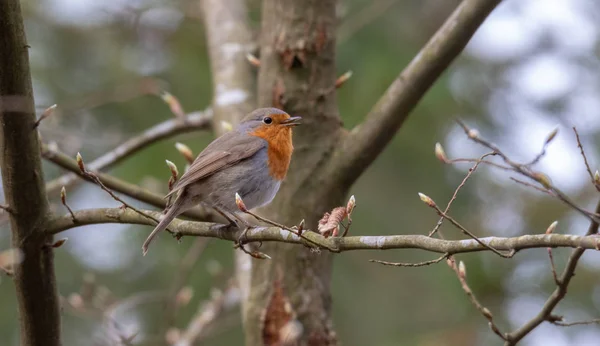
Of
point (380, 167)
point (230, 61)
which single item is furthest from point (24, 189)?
point (380, 167)

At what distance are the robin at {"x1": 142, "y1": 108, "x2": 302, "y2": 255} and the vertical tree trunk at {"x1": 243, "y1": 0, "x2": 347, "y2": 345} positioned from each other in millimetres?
94

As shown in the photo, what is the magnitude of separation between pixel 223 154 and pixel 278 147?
312mm

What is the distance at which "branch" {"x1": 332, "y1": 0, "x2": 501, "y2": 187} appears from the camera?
3.42 meters

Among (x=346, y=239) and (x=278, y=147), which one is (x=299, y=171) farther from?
(x=346, y=239)

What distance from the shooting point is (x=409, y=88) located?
358 cm

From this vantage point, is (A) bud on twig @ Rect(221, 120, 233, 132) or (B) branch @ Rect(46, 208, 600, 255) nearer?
(B) branch @ Rect(46, 208, 600, 255)

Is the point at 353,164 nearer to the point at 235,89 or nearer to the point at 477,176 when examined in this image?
the point at 235,89

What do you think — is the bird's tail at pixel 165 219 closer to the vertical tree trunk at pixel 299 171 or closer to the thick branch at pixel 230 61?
the vertical tree trunk at pixel 299 171

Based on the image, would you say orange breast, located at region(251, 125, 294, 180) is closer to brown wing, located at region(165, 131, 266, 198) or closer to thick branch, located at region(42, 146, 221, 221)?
brown wing, located at region(165, 131, 266, 198)

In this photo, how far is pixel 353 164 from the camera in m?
3.80

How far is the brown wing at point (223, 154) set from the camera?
12.7ft

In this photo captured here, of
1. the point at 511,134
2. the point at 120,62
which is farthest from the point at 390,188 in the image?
the point at 120,62

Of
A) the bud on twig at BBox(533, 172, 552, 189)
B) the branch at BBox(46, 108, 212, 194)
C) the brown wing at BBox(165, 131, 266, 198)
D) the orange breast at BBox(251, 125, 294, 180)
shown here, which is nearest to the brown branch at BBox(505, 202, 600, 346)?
the bud on twig at BBox(533, 172, 552, 189)

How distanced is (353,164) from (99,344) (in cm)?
194
